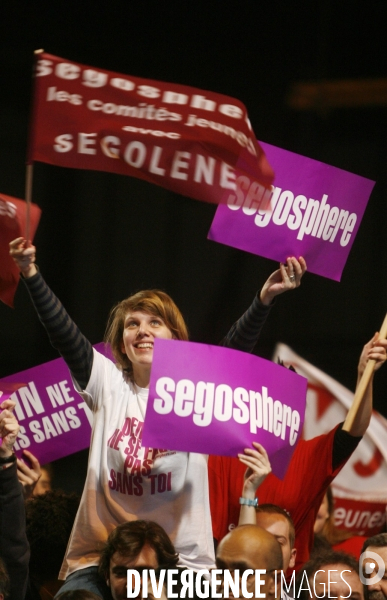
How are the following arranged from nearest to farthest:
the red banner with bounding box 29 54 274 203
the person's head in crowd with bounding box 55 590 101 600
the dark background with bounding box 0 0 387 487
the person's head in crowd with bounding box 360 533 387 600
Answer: the person's head in crowd with bounding box 55 590 101 600 < the person's head in crowd with bounding box 360 533 387 600 < the red banner with bounding box 29 54 274 203 < the dark background with bounding box 0 0 387 487

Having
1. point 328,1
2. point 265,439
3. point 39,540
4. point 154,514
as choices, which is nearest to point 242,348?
point 265,439

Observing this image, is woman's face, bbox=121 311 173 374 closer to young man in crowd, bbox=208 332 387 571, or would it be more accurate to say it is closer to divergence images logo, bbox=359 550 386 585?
young man in crowd, bbox=208 332 387 571

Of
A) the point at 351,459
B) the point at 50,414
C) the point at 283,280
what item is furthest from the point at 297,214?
the point at 351,459

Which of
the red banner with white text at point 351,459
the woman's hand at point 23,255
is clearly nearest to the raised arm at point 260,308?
the woman's hand at point 23,255

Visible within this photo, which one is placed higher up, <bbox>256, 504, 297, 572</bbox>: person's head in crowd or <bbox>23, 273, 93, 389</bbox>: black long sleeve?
<bbox>23, 273, 93, 389</bbox>: black long sleeve

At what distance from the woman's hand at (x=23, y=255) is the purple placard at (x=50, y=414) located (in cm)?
65

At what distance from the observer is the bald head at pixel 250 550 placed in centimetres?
229

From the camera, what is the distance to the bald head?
2289 millimetres

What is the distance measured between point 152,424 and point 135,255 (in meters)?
2.68

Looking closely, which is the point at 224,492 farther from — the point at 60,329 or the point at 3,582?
the point at 3,582

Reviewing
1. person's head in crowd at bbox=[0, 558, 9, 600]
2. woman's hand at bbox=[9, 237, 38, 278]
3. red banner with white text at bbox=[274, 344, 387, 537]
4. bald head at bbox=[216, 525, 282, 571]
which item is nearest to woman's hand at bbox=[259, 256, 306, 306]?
woman's hand at bbox=[9, 237, 38, 278]

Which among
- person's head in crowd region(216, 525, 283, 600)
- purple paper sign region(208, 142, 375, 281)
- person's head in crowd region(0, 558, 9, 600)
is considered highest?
purple paper sign region(208, 142, 375, 281)

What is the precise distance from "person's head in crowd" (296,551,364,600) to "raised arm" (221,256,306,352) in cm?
67

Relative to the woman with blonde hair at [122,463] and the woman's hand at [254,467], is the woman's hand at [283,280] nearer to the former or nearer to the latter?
the woman with blonde hair at [122,463]
